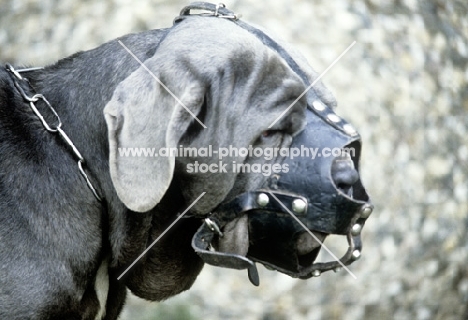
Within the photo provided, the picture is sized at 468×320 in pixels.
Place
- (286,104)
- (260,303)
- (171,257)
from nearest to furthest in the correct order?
(286,104) → (171,257) → (260,303)

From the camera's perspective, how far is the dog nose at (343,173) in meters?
2.91

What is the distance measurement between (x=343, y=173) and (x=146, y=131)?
737mm

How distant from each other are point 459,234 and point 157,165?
125 inches

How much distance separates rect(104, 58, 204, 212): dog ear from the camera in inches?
109

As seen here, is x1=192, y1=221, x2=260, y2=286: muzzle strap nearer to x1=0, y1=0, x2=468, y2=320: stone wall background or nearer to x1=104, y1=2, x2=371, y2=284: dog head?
x1=104, y1=2, x2=371, y2=284: dog head

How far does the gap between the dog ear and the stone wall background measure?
7.86 ft

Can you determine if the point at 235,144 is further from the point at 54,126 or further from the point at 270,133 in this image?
the point at 54,126

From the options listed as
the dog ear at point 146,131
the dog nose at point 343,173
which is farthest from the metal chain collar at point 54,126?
the dog nose at point 343,173

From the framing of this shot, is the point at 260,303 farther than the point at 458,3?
No

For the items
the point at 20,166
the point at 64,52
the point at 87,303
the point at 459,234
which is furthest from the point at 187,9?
the point at 459,234

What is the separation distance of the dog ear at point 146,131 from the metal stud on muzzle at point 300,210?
35cm

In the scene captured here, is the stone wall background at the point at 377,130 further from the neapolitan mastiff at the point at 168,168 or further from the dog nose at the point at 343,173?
the dog nose at the point at 343,173

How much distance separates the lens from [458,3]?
576cm

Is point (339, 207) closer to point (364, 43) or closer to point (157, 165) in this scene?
point (157, 165)
